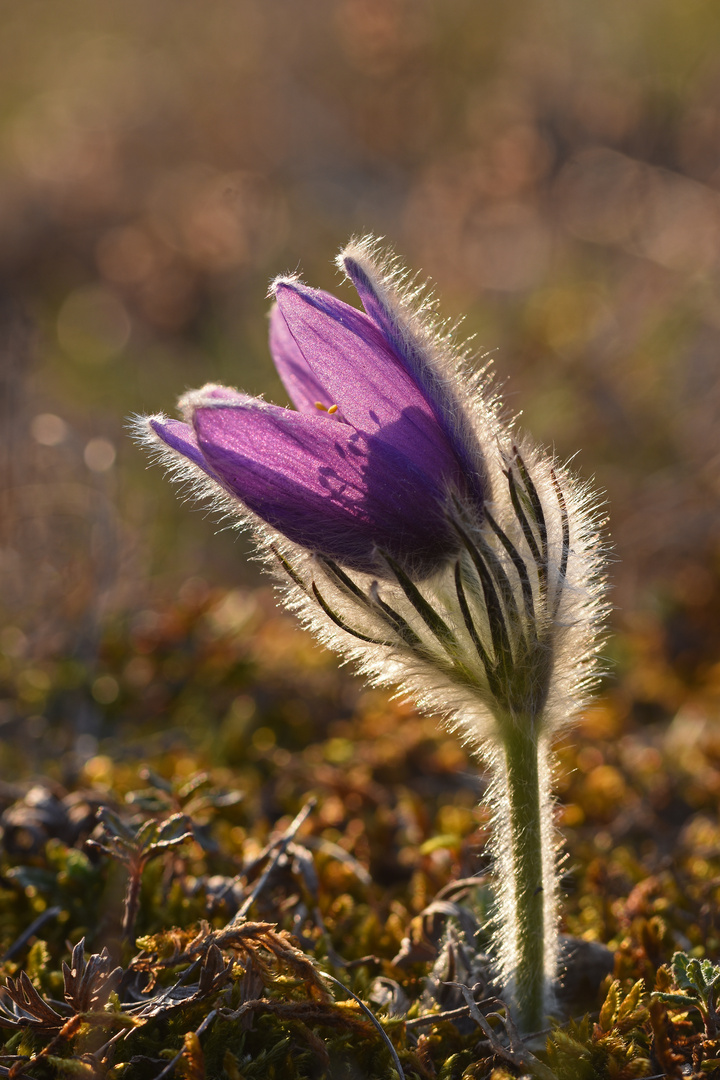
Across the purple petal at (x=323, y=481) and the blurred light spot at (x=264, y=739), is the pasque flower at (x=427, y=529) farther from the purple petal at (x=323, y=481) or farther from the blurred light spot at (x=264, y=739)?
the blurred light spot at (x=264, y=739)

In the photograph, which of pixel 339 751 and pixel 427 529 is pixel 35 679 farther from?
pixel 427 529

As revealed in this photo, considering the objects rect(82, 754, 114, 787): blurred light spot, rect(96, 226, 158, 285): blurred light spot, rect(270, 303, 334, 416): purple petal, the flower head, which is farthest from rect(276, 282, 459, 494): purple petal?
rect(96, 226, 158, 285): blurred light spot

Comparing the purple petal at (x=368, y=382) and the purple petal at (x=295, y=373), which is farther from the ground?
the purple petal at (x=295, y=373)

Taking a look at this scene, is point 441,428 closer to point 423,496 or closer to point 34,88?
point 423,496

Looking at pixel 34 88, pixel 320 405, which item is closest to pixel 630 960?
pixel 320 405

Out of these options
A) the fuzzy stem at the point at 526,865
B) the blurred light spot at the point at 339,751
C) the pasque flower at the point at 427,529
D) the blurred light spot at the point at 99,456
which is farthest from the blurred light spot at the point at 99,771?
the fuzzy stem at the point at 526,865

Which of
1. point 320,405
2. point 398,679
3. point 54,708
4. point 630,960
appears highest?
point 54,708
